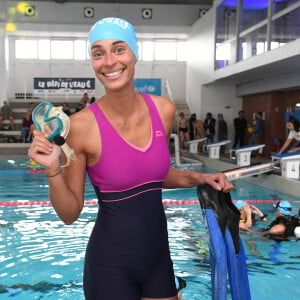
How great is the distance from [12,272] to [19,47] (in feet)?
73.1

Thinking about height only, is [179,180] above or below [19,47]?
below

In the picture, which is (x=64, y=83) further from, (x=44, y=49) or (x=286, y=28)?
(x=286, y=28)

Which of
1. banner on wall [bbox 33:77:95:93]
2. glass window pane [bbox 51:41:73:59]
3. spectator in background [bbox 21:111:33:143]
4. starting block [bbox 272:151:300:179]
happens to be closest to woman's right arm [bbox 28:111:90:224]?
starting block [bbox 272:151:300:179]

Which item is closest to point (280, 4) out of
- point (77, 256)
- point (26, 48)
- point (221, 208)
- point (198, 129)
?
point (198, 129)

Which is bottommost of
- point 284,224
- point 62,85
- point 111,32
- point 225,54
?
point 284,224

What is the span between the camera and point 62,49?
24.8 m

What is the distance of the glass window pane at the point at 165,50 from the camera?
24969 mm

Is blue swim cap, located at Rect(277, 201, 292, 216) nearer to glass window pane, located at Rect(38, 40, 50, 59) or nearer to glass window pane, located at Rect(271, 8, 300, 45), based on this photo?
glass window pane, located at Rect(271, 8, 300, 45)

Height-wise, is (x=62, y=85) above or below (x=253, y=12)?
below

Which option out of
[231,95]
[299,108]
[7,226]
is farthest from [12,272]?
[231,95]

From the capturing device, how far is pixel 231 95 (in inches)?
780

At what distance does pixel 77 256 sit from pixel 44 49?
21568 mm

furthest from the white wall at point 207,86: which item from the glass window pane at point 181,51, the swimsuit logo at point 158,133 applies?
the swimsuit logo at point 158,133

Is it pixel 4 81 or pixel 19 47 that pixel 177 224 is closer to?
pixel 4 81
